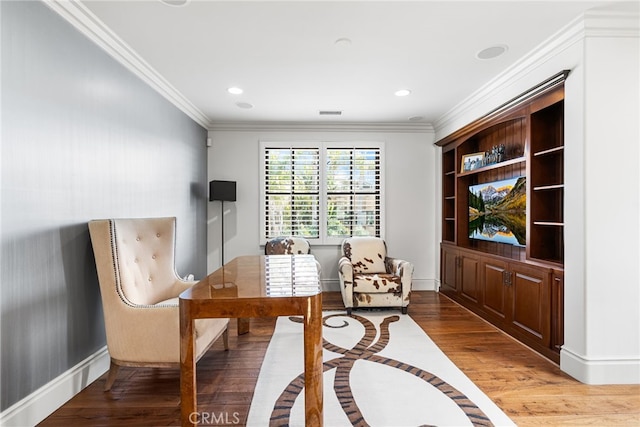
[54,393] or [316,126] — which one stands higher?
[316,126]

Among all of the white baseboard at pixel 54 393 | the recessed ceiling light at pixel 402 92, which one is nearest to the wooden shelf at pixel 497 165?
the recessed ceiling light at pixel 402 92

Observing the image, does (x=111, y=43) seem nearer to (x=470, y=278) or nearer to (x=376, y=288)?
(x=376, y=288)

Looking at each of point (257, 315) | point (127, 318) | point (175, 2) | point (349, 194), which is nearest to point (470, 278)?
point (349, 194)

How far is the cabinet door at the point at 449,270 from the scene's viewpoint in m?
4.32

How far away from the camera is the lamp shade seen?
459 cm

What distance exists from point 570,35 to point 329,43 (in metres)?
1.79

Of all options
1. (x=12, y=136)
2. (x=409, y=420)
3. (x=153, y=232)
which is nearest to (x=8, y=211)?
(x=12, y=136)

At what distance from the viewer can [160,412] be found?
6.35 ft

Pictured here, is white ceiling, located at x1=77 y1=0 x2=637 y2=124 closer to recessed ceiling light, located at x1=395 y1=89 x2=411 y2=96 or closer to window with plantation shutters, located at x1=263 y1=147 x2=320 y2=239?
recessed ceiling light, located at x1=395 y1=89 x2=411 y2=96

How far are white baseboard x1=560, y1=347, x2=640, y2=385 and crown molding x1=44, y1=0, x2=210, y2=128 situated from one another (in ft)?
13.6

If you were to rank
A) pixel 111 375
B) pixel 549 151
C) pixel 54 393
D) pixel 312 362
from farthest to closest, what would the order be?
1. pixel 549 151
2. pixel 111 375
3. pixel 54 393
4. pixel 312 362

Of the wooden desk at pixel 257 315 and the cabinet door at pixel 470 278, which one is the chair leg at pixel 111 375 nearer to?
the wooden desk at pixel 257 315

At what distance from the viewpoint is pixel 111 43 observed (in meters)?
2.47

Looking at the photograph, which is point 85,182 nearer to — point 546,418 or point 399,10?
point 399,10
